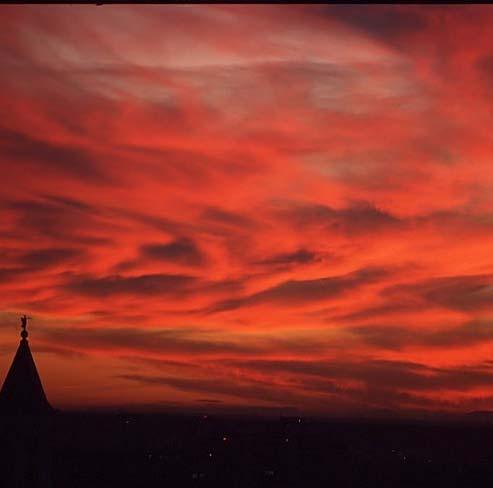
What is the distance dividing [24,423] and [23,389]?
1.26m

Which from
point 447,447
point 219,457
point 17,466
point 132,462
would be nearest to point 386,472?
point 219,457

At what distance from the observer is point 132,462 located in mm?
107875

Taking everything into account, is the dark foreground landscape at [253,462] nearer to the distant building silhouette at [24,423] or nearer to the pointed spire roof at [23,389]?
the distant building silhouette at [24,423]

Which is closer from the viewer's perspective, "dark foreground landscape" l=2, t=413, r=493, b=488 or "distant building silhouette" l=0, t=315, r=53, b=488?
"distant building silhouette" l=0, t=315, r=53, b=488

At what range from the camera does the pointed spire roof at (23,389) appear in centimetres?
3538

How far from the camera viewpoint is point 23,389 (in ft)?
117

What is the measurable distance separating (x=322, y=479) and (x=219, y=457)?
1722 cm

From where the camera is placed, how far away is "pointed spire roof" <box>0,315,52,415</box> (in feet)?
116

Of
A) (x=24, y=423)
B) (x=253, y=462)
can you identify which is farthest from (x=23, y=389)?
(x=253, y=462)

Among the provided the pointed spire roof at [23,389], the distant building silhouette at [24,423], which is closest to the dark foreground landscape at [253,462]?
the distant building silhouette at [24,423]

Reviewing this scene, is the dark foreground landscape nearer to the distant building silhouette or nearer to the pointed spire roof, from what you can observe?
the distant building silhouette

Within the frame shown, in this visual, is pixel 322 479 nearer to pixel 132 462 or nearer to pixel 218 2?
pixel 132 462

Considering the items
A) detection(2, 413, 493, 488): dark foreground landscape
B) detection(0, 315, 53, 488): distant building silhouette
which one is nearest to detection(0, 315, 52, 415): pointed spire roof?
detection(0, 315, 53, 488): distant building silhouette

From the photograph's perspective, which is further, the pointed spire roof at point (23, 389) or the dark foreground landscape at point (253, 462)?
the dark foreground landscape at point (253, 462)
